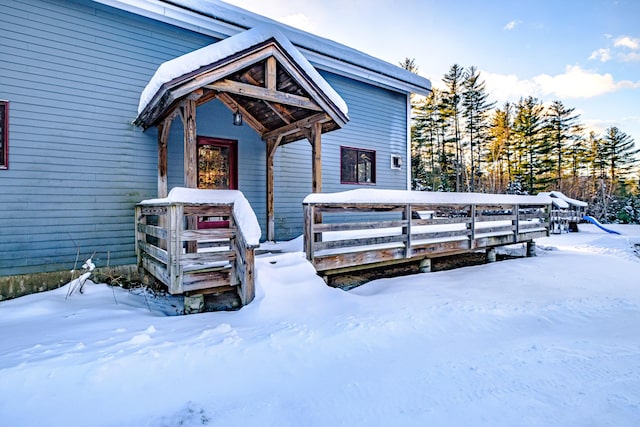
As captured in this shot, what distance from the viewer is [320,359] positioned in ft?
9.68

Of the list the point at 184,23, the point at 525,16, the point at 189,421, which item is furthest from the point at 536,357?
the point at 525,16

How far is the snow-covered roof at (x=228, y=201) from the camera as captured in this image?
3.93 m

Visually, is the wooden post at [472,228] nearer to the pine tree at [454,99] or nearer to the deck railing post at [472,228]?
the deck railing post at [472,228]

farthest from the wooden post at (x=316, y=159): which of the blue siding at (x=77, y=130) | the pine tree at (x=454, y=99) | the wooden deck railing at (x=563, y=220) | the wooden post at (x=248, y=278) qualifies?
the pine tree at (x=454, y=99)

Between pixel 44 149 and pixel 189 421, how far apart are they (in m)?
5.46

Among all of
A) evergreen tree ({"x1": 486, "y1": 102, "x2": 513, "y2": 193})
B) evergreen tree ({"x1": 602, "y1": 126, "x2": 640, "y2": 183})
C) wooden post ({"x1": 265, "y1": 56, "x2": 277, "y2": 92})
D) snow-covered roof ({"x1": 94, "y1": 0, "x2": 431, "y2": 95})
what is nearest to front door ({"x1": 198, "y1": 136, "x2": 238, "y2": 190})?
snow-covered roof ({"x1": 94, "y1": 0, "x2": 431, "y2": 95})

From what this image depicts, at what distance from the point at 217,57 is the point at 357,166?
5.63 meters

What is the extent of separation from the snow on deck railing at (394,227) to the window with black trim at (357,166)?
1396 millimetres

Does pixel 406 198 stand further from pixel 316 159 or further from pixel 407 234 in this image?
pixel 316 159

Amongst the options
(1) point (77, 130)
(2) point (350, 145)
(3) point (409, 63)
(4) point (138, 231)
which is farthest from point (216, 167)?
(3) point (409, 63)

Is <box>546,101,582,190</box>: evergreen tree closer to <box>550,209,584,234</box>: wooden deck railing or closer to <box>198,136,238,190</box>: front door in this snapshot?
<box>550,209,584,234</box>: wooden deck railing

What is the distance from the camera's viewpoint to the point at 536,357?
2.98 meters

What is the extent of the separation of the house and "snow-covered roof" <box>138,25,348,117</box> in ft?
0.07

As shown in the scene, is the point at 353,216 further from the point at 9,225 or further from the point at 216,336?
the point at 9,225
